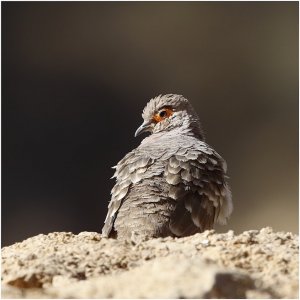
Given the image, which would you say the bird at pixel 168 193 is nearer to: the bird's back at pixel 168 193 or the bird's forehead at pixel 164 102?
the bird's back at pixel 168 193

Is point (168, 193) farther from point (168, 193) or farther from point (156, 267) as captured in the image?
point (156, 267)

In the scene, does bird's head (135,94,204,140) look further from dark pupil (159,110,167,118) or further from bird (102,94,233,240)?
bird (102,94,233,240)

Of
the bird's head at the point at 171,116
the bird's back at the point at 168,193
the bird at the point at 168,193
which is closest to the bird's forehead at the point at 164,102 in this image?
the bird's head at the point at 171,116

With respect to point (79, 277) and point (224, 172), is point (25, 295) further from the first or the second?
point (224, 172)

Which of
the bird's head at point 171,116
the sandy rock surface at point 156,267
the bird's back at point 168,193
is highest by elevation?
the bird's head at point 171,116

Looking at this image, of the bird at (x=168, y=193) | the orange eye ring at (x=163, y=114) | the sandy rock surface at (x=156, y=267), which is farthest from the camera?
the orange eye ring at (x=163, y=114)

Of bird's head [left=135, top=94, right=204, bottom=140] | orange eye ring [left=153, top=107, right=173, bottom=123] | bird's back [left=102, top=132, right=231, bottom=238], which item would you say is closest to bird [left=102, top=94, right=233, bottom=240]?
bird's back [left=102, top=132, right=231, bottom=238]
